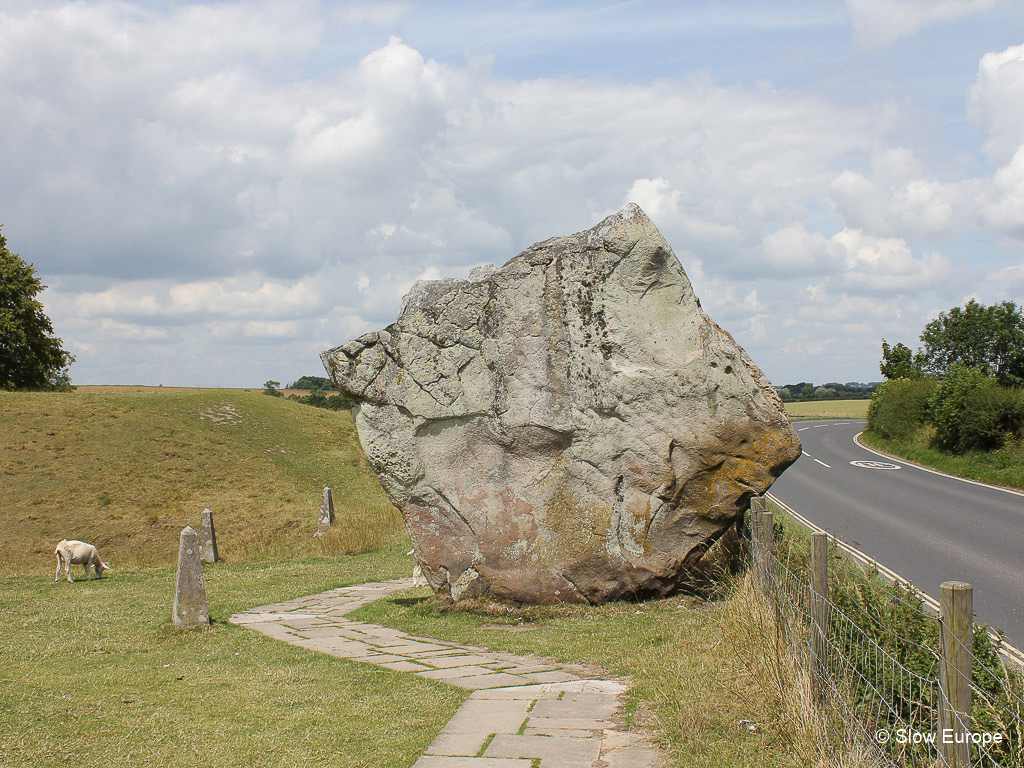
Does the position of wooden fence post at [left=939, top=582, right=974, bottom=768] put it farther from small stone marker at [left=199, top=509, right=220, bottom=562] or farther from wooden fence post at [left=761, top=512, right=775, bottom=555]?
small stone marker at [left=199, top=509, right=220, bottom=562]

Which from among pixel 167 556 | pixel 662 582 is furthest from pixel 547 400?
pixel 167 556

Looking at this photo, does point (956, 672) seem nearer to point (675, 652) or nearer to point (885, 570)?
point (675, 652)

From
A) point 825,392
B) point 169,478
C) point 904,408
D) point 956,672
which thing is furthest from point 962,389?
point 825,392

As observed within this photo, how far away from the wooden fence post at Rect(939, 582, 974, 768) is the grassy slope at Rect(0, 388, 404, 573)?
55.1 ft

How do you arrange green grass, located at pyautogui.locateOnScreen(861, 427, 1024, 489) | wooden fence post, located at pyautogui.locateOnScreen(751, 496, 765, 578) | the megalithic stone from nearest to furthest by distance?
wooden fence post, located at pyautogui.locateOnScreen(751, 496, 765, 578) → the megalithic stone → green grass, located at pyautogui.locateOnScreen(861, 427, 1024, 489)

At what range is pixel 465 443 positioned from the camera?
9992 mm

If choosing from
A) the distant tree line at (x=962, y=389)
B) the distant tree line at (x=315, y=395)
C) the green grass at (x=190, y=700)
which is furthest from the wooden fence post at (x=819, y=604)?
the distant tree line at (x=315, y=395)

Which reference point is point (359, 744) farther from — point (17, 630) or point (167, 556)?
point (167, 556)

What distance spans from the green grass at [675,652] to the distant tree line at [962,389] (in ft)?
67.9

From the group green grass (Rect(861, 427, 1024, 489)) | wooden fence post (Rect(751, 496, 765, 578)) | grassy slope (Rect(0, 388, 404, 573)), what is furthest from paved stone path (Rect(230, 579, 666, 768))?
green grass (Rect(861, 427, 1024, 489))

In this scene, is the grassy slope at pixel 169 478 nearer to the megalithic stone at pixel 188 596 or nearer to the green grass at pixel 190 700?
the megalithic stone at pixel 188 596

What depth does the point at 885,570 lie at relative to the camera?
40.1 ft

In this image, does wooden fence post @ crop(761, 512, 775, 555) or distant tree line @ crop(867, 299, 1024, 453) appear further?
distant tree line @ crop(867, 299, 1024, 453)

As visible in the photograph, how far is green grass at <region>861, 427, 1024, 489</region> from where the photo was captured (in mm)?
22969
